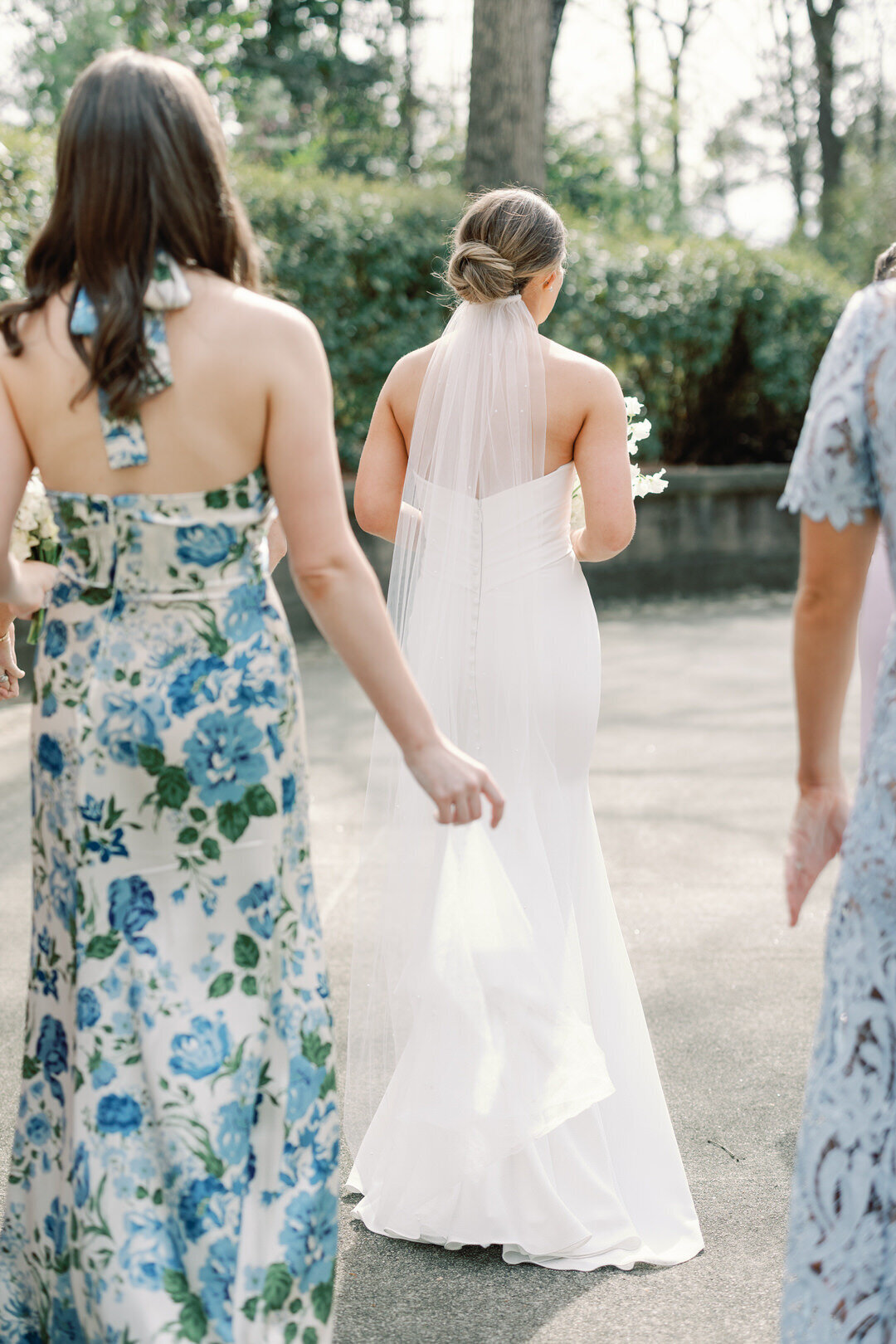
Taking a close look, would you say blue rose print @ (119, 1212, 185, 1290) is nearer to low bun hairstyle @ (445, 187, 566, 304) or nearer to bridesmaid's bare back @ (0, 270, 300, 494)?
bridesmaid's bare back @ (0, 270, 300, 494)

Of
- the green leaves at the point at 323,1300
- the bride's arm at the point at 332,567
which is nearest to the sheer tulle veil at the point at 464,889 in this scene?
the green leaves at the point at 323,1300

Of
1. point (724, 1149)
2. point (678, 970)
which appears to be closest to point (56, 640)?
point (724, 1149)

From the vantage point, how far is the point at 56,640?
1.94m

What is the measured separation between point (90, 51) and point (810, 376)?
996cm

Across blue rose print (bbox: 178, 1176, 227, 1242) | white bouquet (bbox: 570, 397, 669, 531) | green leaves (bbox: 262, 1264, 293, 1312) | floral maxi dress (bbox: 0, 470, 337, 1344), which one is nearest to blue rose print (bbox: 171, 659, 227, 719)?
floral maxi dress (bbox: 0, 470, 337, 1344)

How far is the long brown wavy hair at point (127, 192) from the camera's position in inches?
69.0

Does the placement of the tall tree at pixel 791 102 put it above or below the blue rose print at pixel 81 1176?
above

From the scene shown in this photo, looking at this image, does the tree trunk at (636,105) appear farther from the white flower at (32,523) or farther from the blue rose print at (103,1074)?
the blue rose print at (103,1074)

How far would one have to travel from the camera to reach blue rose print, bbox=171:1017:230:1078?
1846mm

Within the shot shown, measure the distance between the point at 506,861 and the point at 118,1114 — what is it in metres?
1.19

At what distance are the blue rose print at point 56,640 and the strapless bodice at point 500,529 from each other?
1.13 meters

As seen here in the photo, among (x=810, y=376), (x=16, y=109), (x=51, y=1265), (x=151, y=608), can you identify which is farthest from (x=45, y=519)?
(x=16, y=109)

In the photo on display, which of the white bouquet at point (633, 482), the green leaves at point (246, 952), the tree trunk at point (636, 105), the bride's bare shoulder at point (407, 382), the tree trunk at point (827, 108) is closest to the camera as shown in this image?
the green leaves at point (246, 952)

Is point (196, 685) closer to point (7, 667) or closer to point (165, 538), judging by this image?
point (165, 538)
